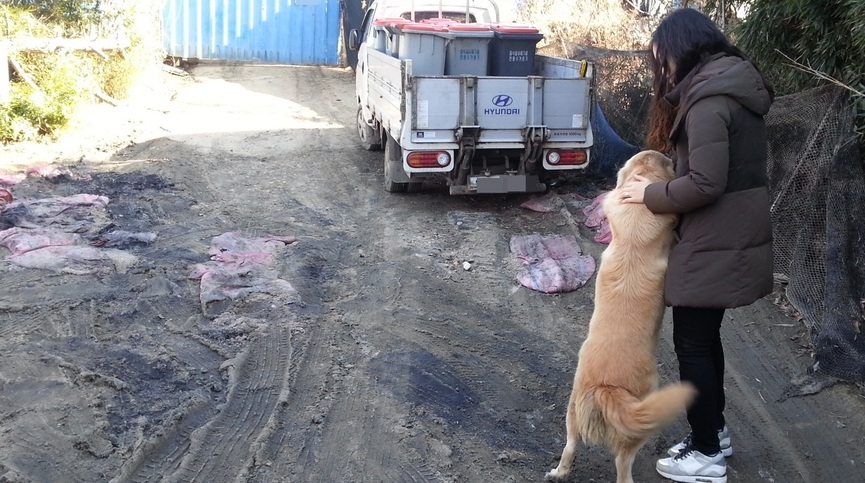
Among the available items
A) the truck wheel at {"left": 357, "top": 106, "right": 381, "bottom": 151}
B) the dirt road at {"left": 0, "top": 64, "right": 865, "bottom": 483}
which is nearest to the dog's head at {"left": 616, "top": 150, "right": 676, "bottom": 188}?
the dirt road at {"left": 0, "top": 64, "right": 865, "bottom": 483}

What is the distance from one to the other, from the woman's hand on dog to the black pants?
20.5 inches

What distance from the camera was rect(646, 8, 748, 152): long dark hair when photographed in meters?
3.02

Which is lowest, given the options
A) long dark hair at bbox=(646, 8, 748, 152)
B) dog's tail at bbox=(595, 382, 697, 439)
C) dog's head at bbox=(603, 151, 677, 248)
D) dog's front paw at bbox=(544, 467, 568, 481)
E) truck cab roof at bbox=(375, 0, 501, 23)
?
dog's front paw at bbox=(544, 467, 568, 481)

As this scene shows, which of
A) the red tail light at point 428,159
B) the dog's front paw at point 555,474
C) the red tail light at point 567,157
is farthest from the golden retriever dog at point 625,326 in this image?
the red tail light at point 567,157

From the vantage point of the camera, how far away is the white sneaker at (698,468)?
3.45 meters

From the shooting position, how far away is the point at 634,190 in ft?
10.5

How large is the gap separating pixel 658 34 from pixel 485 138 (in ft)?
14.6

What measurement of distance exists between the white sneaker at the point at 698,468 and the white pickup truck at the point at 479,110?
451cm

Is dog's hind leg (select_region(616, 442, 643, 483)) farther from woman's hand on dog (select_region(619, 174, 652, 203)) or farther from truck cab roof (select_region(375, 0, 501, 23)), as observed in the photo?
truck cab roof (select_region(375, 0, 501, 23))

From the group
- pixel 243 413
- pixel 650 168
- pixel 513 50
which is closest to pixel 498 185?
pixel 513 50

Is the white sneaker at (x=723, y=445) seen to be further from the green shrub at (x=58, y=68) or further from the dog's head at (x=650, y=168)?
the green shrub at (x=58, y=68)

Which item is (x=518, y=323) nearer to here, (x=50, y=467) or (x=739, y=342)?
(x=739, y=342)

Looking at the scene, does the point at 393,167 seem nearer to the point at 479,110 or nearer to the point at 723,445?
the point at 479,110

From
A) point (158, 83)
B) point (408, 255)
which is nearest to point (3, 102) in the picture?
point (158, 83)
